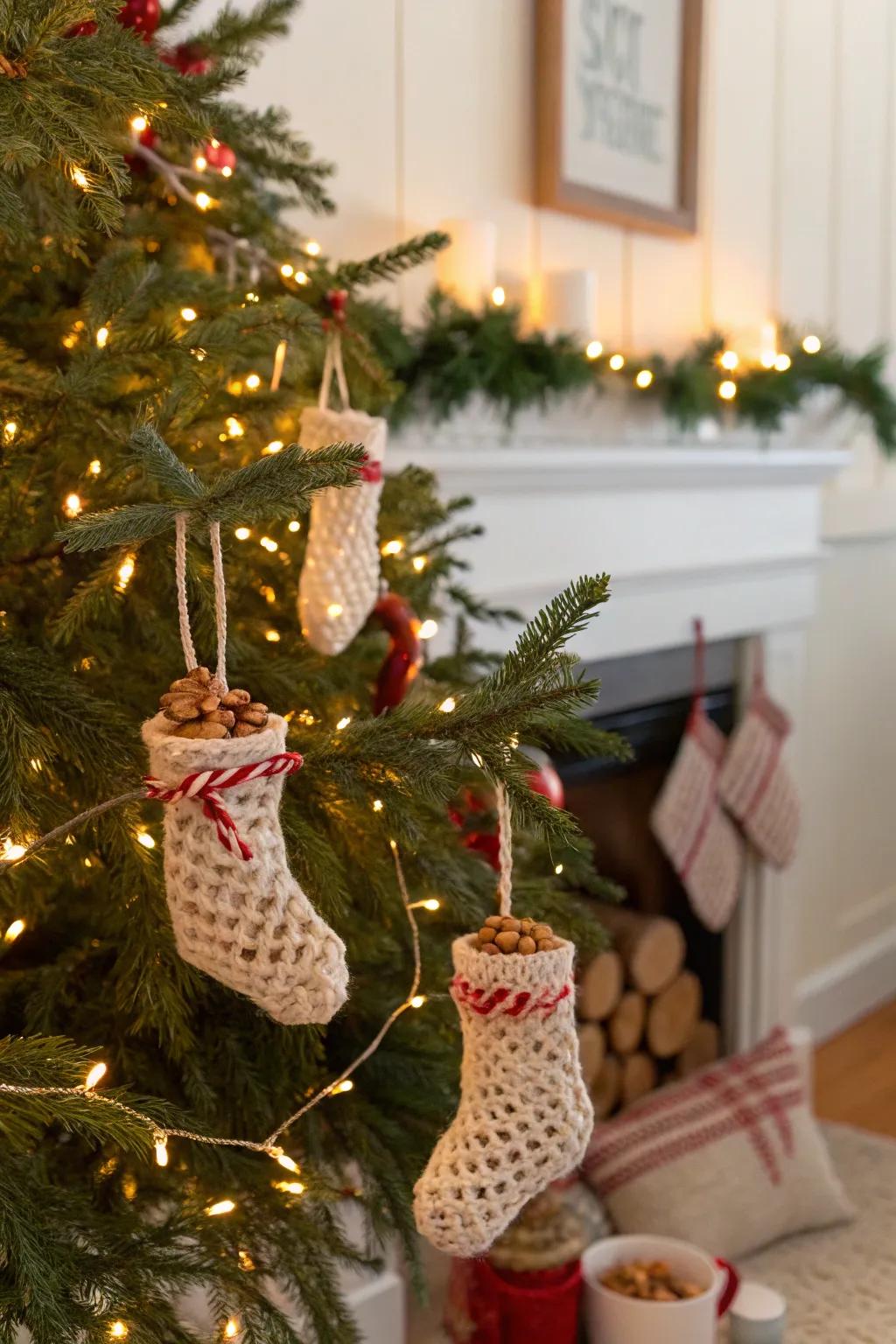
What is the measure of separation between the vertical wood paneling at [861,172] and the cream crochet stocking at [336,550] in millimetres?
2010

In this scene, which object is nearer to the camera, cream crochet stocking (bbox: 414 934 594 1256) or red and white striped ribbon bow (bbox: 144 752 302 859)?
red and white striped ribbon bow (bbox: 144 752 302 859)

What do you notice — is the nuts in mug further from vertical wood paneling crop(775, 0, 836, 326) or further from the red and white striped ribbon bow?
vertical wood paneling crop(775, 0, 836, 326)

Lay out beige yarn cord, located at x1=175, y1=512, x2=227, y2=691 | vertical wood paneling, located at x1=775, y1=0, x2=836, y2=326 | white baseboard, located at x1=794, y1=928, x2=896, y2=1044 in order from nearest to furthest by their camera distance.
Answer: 1. beige yarn cord, located at x1=175, y1=512, x2=227, y2=691
2. vertical wood paneling, located at x1=775, y1=0, x2=836, y2=326
3. white baseboard, located at x1=794, y1=928, x2=896, y2=1044

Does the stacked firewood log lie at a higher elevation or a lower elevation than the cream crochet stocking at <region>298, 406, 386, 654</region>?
lower

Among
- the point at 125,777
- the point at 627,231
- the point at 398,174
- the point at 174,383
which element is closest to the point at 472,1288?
the point at 125,777

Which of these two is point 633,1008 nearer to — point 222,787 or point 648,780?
point 648,780

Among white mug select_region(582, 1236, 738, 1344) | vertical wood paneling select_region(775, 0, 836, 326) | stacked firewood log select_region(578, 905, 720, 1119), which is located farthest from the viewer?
vertical wood paneling select_region(775, 0, 836, 326)

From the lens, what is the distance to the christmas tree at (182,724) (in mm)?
676

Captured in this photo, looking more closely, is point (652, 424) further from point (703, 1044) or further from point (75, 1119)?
point (75, 1119)

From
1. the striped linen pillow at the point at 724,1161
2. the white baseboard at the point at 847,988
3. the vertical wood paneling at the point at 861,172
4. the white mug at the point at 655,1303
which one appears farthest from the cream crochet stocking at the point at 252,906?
the vertical wood paneling at the point at 861,172

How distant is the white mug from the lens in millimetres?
1534

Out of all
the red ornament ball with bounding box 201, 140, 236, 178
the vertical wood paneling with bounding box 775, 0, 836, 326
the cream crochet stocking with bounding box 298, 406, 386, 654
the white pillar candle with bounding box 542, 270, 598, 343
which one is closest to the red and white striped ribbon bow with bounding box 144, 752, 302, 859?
the cream crochet stocking with bounding box 298, 406, 386, 654

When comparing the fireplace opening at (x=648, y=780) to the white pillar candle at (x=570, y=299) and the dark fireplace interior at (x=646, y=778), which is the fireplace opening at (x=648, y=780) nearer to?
the dark fireplace interior at (x=646, y=778)

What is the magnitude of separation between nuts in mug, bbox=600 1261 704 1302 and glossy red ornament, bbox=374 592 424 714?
900 millimetres
